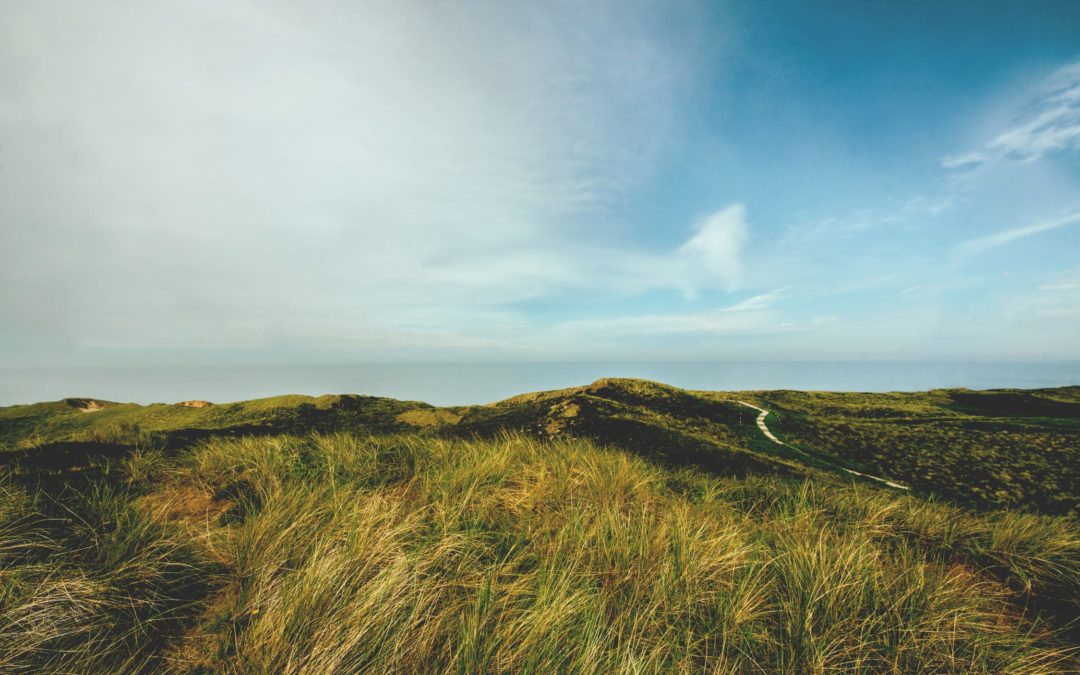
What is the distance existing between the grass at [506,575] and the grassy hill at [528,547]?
2 cm

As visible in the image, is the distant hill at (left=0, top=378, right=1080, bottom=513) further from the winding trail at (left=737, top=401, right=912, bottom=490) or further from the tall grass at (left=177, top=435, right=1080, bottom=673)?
the tall grass at (left=177, top=435, right=1080, bottom=673)

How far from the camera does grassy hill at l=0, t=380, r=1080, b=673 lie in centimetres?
164

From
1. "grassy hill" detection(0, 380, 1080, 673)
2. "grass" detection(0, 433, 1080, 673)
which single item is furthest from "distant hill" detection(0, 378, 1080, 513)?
"grass" detection(0, 433, 1080, 673)

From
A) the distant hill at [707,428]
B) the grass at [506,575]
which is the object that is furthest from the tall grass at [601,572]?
the distant hill at [707,428]

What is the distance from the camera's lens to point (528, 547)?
237 centimetres

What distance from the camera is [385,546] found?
88.4 inches

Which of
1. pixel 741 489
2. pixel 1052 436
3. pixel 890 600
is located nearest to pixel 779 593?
pixel 890 600

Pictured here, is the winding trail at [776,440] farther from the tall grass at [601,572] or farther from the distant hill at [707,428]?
the tall grass at [601,572]

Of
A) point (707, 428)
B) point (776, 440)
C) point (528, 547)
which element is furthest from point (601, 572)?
point (776, 440)

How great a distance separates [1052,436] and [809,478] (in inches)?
100

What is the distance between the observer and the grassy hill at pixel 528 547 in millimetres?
1642

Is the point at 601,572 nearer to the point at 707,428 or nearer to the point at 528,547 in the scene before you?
the point at 528,547

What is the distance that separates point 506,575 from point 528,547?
0.28 m

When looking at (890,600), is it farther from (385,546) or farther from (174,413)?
(174,413)
